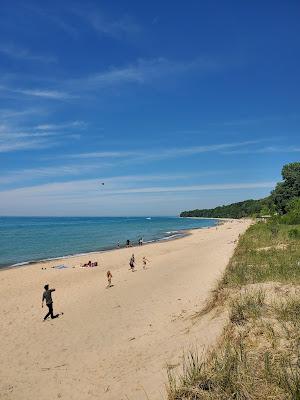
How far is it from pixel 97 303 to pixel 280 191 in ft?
230

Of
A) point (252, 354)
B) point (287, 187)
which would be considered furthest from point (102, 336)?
point (287, 187)

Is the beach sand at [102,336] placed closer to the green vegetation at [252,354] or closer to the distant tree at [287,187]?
the green vegetation at [252,354]

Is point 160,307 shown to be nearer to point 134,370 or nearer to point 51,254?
point 134,370

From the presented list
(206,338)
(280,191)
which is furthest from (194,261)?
(280,191)

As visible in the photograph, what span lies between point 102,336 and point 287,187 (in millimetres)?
73990

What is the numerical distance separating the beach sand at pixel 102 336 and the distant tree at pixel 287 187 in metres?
58.9

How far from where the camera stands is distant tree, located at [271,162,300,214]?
3073 inches

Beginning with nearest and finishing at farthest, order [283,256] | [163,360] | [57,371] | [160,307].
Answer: [163,360], [57,371], [160,307], [283,256]

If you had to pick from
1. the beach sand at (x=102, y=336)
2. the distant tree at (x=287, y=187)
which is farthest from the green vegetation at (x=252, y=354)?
the distant tree at (x=287, y=187)

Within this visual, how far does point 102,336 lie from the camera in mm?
13656

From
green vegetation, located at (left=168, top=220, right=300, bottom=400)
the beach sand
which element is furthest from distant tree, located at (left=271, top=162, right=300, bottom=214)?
green vegetation, located at (left=168, top=220, right=300, bottom=400)

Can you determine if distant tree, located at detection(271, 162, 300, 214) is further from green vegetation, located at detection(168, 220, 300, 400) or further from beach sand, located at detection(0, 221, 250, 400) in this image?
green vegetation, located at detection(168, 220, 300, 400)

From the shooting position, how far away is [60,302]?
20391mm

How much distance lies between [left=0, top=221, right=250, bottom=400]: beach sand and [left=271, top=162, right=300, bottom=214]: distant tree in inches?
2317
